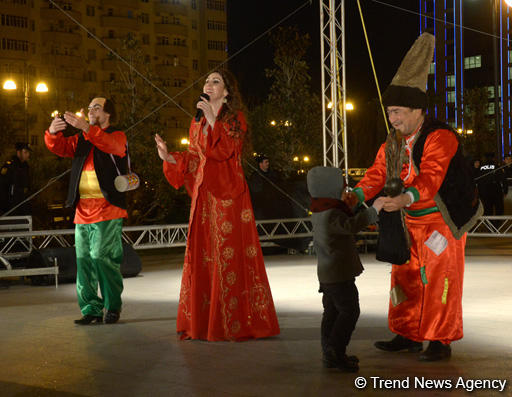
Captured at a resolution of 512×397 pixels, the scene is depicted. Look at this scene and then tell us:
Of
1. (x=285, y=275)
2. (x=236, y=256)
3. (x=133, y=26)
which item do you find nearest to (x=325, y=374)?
(x=236, y=256)

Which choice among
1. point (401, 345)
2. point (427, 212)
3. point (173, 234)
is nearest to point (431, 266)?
point (427, 212)

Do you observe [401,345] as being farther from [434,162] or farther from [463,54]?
[463,54]

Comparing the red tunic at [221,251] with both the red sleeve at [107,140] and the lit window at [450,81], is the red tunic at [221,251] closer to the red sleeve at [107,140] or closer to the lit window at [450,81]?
the red sleeve at [107,140]

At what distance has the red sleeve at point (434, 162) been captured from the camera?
4.44 metres

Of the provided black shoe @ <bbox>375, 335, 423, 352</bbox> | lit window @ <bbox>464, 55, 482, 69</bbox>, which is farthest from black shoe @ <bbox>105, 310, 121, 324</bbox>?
lit window @ <bbox>464, 55, 482, 69</bbox>

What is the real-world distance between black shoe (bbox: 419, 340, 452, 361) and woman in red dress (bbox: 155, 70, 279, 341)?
1.29 metres

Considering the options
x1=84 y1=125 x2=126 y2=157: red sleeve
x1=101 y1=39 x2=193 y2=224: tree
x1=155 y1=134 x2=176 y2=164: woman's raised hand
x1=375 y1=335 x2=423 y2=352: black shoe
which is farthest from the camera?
x1=101 y1=39 x2=193 y2=224: tree

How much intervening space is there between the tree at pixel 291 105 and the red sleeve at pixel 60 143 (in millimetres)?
21384

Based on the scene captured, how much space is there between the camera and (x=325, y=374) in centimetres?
434

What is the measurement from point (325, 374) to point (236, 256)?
1.43 m

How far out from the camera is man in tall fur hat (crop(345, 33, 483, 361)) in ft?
15.1

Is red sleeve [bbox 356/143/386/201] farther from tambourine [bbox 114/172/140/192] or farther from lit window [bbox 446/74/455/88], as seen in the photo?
lit window [bbox 446/74/455/88]

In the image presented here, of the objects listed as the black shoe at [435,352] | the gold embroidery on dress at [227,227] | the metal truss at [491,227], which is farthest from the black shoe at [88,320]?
the metal truss at [491,227]

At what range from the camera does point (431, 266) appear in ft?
15.4
